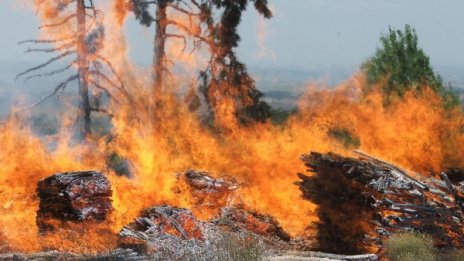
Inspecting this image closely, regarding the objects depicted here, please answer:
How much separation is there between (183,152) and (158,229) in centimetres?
1135

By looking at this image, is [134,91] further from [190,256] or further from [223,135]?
[190,256]

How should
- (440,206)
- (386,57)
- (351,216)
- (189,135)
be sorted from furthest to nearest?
(386,57), (189,135), (351,216), (440,206)

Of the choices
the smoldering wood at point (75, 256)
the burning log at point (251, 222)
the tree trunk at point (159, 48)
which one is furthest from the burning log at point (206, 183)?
the tree trunk at point (159, 48)

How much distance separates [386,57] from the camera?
32375 millimetres

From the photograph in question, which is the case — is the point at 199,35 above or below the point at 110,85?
above

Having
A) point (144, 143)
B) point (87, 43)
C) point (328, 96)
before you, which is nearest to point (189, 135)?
point (144, 143)

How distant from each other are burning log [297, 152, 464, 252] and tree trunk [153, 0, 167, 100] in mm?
9948

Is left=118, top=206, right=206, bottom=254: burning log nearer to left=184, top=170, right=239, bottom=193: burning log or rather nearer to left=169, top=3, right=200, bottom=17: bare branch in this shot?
left=184, top=170, right=239, bottom=193: burning log

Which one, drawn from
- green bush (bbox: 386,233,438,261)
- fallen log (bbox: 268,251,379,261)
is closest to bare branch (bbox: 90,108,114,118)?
fallen log (bbox: 268,251,379,261)

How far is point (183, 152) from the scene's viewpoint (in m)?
20.8

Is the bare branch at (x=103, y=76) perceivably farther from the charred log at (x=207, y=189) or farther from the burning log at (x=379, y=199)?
the burning log at (x=379, y=199)

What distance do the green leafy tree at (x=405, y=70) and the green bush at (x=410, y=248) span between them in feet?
70.5

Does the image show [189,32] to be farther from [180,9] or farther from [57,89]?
[57,89]

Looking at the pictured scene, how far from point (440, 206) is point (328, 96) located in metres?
17.4
